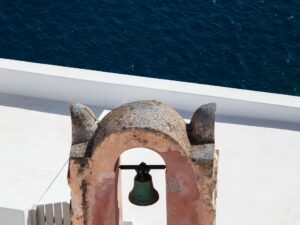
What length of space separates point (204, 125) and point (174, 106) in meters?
7.31

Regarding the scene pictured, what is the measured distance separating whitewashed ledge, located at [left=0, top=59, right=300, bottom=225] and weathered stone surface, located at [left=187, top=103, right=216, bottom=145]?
15.3 ft

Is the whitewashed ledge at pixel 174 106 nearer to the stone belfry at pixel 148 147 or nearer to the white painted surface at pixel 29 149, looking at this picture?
the white painted surface at pixel 29 149

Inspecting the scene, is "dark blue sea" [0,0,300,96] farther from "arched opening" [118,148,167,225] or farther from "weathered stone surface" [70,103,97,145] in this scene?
"weathered stone surface" [70,103,97,145]

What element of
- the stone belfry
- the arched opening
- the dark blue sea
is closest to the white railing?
the arched opening

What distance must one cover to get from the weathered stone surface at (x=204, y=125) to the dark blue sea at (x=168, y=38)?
19.8 metres

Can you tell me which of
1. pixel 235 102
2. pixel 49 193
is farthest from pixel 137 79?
pixel 49 193

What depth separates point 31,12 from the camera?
110ft

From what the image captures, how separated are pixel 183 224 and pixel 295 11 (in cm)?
2441

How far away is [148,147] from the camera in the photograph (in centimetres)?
1065

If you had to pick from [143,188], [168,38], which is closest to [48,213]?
[143,188]

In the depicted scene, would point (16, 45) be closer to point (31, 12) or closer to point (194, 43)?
point (31, 12)

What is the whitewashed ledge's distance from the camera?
15.7 metres

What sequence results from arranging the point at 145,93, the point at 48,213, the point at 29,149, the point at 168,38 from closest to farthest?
the point at 48,213 → the point at 29,149 → the point at 145,93 → the point at 168,38

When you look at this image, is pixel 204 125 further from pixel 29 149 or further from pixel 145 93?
pixel 145 93
